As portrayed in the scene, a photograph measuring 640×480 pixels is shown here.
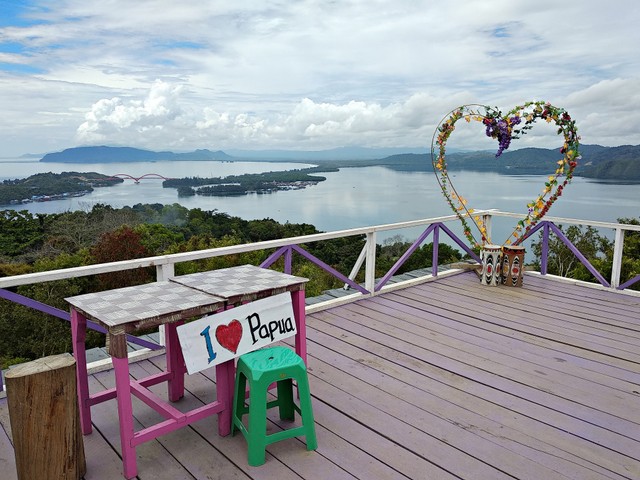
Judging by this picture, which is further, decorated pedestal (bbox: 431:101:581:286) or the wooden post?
decorated pedestal (bbox: 431:101:581:286)

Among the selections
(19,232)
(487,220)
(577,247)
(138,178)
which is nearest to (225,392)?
(487,220)

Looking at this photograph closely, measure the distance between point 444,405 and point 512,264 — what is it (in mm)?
2583

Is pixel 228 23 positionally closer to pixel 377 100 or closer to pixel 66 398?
pixel 377 100

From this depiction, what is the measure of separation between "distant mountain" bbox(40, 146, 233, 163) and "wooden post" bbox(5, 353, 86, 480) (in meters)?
30.4

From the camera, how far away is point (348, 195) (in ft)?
109

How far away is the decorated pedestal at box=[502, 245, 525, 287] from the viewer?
4.67 metres

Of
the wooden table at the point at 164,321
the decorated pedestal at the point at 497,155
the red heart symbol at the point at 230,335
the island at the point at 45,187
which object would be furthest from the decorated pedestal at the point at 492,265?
the island at the point at 45,187

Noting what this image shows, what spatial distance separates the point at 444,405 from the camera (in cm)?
246

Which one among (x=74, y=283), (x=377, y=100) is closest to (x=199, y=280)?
(x=377, y=100)

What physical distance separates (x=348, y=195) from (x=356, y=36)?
83.1 ft

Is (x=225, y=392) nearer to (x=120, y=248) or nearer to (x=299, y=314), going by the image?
(x=299, y=314)

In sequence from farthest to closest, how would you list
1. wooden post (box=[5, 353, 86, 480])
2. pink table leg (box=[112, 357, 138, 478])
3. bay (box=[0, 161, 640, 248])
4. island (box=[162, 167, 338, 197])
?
island (box=[162, 167, 338, 197])
bay (box=[0, 161, 640, 248])
pink table leg (box=[112, 357, 138, 478])
wooden post (box=[5, 353, 86, 480])

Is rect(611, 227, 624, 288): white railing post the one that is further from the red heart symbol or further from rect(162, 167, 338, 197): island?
rect(162, 167, 338, 197): island

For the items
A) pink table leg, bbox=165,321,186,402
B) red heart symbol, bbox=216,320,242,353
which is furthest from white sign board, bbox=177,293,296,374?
pink table leg, bbox=165,321,186,402
